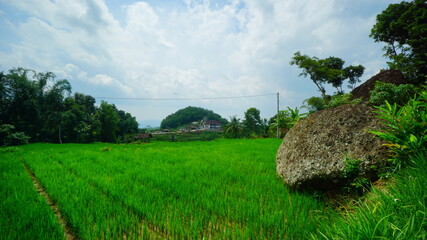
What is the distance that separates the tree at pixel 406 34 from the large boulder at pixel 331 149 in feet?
51.8

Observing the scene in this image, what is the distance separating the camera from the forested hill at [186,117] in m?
115

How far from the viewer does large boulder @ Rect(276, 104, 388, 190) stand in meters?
2.69

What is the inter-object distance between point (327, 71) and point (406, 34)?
29.7 ft

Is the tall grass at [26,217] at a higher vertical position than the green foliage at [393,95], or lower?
lower

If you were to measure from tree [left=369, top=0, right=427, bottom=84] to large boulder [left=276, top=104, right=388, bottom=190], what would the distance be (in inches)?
622

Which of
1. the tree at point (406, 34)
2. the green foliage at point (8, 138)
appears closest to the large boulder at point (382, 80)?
the tree at point (406, 34)

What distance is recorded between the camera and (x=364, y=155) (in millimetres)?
2631

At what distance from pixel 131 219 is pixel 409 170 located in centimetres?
350

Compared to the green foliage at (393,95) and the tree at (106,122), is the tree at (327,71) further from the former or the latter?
the tree at (106,122)

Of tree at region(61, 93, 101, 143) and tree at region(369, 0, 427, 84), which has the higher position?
tree at region(369, 0, 427, 84)

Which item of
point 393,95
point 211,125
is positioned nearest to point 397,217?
point 393,95

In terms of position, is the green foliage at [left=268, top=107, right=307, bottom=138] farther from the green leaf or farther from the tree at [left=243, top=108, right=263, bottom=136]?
the tree at [left=243, top=108, right=263, bottom=136]

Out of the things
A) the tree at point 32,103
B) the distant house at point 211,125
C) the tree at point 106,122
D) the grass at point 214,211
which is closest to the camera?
the grass at point 214,211

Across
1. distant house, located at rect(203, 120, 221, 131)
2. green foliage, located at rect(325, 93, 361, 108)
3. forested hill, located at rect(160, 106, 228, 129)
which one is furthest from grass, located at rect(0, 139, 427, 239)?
forested hill, located at rect(160, 106, 228, 129)
